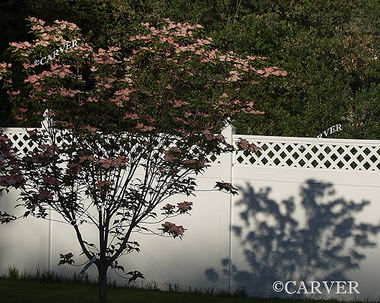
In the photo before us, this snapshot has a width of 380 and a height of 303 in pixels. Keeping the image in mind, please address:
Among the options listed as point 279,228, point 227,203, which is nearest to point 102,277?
point 227,203

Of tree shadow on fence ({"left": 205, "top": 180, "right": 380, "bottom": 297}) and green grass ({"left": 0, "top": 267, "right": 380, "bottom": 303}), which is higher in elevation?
tree shadow on fence ({"left": 205, "top": 180, "right": 380, "bottom": 297})

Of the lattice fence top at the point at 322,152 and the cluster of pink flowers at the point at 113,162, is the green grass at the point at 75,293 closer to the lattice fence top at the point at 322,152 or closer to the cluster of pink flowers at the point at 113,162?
the lattice fence top at the point at 322,152

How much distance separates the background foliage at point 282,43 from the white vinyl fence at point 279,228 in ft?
11.0

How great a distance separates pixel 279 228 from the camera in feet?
23.2

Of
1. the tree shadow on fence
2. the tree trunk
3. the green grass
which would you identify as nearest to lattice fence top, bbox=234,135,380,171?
the tree shadow on fence

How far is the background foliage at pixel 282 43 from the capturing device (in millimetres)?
10812

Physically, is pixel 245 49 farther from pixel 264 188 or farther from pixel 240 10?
pixel 264 188

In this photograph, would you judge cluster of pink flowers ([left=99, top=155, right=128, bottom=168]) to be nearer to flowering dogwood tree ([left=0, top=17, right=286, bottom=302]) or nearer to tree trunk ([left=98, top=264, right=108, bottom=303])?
flowering dogwood tree ([left=0, top=17, right=286, bottom=302])

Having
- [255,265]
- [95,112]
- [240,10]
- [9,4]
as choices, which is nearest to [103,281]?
[95,112]

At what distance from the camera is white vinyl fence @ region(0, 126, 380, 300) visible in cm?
695

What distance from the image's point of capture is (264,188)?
7102 millimetres

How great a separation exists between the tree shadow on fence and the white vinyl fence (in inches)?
0.4

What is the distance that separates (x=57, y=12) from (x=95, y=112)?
7.94 m

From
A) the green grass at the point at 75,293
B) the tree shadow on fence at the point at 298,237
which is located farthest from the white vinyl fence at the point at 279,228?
the green grass at the point at 75,293
